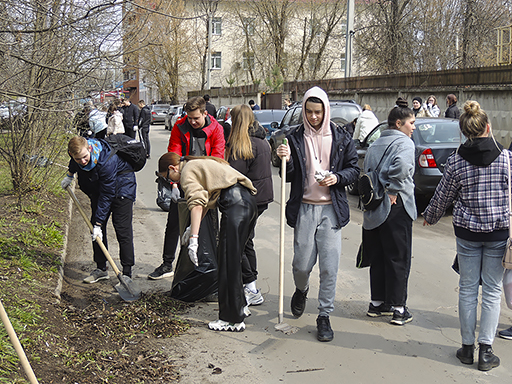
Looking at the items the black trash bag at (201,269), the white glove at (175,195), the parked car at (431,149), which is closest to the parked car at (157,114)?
the parked car at (431,149)

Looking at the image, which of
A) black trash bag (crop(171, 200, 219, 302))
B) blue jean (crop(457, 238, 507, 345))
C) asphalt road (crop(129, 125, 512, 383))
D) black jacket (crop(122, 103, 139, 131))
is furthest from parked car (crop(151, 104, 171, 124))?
blue jean (crop(457, 238, 507, 345))

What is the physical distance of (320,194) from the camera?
482 centimetres

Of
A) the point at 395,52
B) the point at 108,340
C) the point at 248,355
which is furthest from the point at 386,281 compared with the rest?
the point at 395,52

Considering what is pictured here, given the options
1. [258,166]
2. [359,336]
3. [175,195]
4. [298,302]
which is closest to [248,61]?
[175,195]

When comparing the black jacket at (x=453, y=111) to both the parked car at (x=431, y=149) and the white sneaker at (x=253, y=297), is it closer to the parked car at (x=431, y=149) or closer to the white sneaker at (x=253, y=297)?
the parked car at (x=431, y=149)

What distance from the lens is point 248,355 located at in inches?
179

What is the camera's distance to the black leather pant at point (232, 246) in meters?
4.89

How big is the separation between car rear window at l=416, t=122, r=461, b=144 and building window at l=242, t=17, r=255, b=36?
3574 centimetres

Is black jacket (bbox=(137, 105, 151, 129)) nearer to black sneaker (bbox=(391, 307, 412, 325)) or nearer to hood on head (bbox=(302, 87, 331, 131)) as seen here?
hood on head (bbox=(302, 87, 331, 131))

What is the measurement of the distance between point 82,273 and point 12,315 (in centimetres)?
210

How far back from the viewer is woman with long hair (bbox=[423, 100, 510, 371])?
13.7 ft

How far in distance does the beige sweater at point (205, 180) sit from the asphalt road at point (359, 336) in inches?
47.9

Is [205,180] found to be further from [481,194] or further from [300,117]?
[300,117]

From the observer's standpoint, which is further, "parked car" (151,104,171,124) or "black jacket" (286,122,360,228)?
"parked car" (151,104,171,124)
